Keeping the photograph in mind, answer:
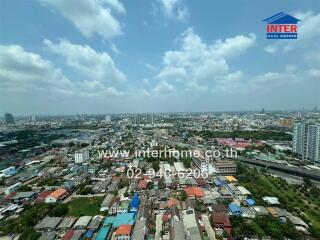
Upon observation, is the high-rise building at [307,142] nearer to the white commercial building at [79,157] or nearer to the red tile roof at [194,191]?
the red tile roof at [194,191]

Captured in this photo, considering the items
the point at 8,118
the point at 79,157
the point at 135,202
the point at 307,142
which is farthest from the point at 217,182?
the point at 8,118

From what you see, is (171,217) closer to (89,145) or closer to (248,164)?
(248,164)

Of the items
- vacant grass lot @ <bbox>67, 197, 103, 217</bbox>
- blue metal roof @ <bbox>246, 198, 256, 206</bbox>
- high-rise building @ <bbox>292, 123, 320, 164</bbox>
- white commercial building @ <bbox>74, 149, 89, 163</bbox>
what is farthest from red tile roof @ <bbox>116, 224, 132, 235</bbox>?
high-rise building @ <bbox>292, 123, 320, 164</bbox>

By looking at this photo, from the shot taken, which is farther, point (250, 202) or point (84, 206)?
point (84, 206)

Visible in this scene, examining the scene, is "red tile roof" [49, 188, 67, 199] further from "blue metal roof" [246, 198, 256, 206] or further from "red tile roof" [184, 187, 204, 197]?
"blue metal roof" [246, 198, 256, 206]

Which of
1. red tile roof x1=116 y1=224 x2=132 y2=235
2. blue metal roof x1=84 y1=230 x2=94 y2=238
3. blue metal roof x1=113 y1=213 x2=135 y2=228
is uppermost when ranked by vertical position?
red tile roof x1=116 y1=224 x2=132 y2=235

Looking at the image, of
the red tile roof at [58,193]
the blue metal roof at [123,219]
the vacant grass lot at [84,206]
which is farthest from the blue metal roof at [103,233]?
the red tile roof at [58,193]

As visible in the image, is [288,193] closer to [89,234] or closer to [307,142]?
[307,142]
